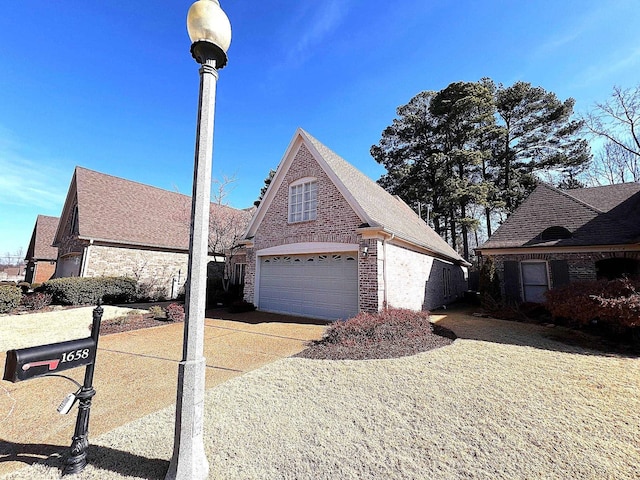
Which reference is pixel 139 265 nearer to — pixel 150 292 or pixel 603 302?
pixel 150 292

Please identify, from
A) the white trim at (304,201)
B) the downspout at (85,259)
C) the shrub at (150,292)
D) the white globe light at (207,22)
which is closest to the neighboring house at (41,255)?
the downspout at (85,259)

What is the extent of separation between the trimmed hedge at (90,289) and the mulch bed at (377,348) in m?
12.1

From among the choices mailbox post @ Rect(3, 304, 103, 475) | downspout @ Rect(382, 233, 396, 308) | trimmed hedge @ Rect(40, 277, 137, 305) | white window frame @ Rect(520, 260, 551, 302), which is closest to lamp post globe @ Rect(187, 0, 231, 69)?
mailbox post @ Rect(3, 304, 103, 475)

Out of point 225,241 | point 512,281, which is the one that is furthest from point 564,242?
point 225,241

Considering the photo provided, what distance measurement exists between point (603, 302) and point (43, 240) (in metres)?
33.8

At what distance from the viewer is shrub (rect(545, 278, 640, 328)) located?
21.6 ft

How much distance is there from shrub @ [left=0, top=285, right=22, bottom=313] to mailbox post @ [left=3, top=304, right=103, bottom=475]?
43.1 feet

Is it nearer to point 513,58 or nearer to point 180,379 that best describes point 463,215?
point 513,58

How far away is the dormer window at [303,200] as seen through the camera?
10.9 meters

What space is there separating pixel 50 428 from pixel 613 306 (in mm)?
10859

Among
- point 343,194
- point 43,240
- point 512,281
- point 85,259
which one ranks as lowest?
point 512,281

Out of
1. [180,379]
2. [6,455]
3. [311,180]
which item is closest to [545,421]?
[180,379]

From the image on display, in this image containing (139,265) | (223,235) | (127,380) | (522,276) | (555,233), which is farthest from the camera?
(223,235)

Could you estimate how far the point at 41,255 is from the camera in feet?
70.9
